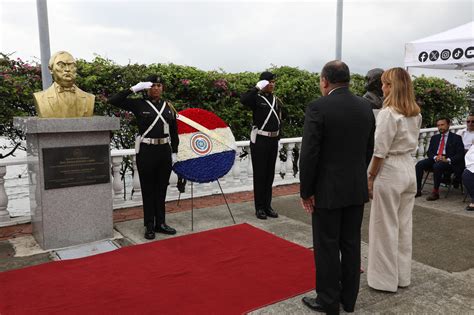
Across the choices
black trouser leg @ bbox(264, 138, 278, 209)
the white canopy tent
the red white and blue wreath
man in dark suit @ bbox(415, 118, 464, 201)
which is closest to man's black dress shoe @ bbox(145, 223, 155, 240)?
the red white and blue wreath

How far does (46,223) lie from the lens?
15.4 feet

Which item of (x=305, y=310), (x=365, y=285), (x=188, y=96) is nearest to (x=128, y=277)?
(x=305, y=310)

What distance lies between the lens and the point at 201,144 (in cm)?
557

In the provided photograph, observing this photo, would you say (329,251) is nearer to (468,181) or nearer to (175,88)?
(468,181)

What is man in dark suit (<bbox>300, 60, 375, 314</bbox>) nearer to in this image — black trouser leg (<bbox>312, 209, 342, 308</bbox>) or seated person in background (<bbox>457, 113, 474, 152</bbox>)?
black trouser leg (<bbox>312, 209, 342, 308</bbox>)

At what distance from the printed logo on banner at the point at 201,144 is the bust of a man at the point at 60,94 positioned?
1.49 meters

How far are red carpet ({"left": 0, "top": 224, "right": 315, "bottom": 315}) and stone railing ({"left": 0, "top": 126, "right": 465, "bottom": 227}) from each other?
1734 mm

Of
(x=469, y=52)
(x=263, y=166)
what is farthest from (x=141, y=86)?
(x=469, y=52)

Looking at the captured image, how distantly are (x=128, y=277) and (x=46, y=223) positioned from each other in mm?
1375

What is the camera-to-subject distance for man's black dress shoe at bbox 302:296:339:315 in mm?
3184

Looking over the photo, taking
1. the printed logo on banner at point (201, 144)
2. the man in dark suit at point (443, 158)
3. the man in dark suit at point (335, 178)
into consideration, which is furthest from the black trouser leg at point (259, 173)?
the man in dark suit at point (443, 158)

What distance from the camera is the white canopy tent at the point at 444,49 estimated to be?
687 cm

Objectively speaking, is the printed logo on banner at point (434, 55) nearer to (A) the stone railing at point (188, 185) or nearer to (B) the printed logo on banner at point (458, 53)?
(B) the printed logo on banner at point (458, 53)

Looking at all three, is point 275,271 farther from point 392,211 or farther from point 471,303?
point 471,303
